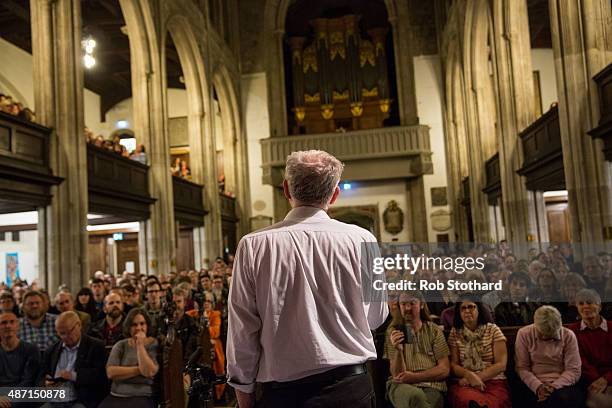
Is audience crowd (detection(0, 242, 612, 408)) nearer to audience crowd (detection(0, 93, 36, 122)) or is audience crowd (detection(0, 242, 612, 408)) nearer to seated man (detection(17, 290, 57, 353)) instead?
seated man (detection(17, 290, 57, 353))

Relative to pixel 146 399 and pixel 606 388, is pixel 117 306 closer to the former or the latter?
pixel 146 399

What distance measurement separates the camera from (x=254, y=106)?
22.3 metres

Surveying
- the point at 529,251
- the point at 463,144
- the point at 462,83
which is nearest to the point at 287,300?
the point at 529,251

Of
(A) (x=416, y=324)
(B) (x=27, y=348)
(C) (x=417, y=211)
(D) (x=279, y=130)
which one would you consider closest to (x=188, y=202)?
(D) (x=279, y=130)

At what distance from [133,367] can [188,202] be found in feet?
38.7

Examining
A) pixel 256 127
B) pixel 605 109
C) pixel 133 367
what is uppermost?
pixel 256 127

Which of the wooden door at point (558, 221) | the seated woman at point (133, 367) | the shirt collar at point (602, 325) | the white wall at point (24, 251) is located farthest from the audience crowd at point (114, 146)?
the wooden door at point (558, 221)

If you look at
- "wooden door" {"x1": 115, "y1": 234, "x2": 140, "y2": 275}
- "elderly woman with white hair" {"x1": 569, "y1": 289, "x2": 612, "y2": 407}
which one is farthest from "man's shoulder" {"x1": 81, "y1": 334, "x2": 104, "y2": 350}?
"wooden door" {"x1": 115, "y1": 234, "x2": 140, "y2": 275}

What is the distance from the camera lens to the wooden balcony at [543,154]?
33.0 feet

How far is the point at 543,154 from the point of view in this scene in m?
10.7

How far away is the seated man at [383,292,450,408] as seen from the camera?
159 inches

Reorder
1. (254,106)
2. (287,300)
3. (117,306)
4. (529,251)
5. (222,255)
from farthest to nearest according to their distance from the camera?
(254,106) < (222,255) < (529,251) < (117,306) < (287,300)

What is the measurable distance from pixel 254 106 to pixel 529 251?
14.3 meters

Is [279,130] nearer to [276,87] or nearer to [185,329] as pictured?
[276,87]
